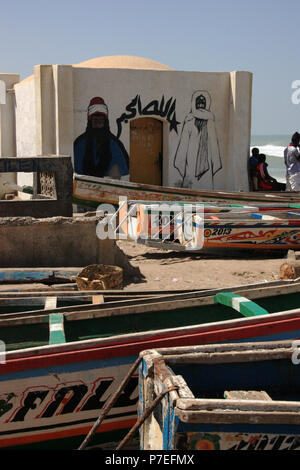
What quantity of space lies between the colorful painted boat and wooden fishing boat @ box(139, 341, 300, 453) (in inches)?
275

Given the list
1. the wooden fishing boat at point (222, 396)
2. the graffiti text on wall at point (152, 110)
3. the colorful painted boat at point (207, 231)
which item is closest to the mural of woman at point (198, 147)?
the graffiti text on wall at point (152, 110)

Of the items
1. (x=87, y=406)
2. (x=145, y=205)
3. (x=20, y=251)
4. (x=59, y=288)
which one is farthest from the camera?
(x=145, y=205)

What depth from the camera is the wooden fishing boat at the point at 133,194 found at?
14.6 meters

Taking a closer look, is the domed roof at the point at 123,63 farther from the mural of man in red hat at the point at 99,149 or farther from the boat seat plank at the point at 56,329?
the boat seat plank at the point at 56,329

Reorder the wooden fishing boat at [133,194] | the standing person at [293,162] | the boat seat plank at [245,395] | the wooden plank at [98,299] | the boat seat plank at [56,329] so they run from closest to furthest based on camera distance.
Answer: the boat seat plank at [245,395] < the boat seat plank at [56,329] < the wooden plank at [98,299] < the wooden fishing boat at [133,194] < the standing person at [293,162]

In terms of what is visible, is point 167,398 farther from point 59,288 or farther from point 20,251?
point 20,251

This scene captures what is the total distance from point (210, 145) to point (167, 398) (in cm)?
1454

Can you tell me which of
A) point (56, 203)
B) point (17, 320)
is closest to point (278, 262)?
point (56, 203)

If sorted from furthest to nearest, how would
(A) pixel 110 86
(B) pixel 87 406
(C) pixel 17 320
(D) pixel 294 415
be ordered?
1. (A) pixel 110 86
2. (C) pixel 17 320
3. (B) pixel 87 406
4. (D) pixel 294 415

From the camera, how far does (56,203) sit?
36.5 ft

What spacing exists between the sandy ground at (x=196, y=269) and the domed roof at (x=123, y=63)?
777 centimetres

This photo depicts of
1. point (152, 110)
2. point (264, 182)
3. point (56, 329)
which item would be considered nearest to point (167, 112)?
point (152, 110)

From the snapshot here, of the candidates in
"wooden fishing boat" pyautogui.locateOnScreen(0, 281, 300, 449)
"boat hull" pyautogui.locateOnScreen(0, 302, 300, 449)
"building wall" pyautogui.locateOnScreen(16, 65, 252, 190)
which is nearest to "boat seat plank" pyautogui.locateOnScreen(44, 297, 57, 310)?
"wooden fishing boat" pyautogui.locateOnScreen(0, 281, 300, 449)

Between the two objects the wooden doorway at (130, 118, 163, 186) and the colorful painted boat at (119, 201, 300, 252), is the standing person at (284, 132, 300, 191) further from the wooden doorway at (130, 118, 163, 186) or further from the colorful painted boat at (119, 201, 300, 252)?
the colorful painted boat at (119, 201, 300, 252)
